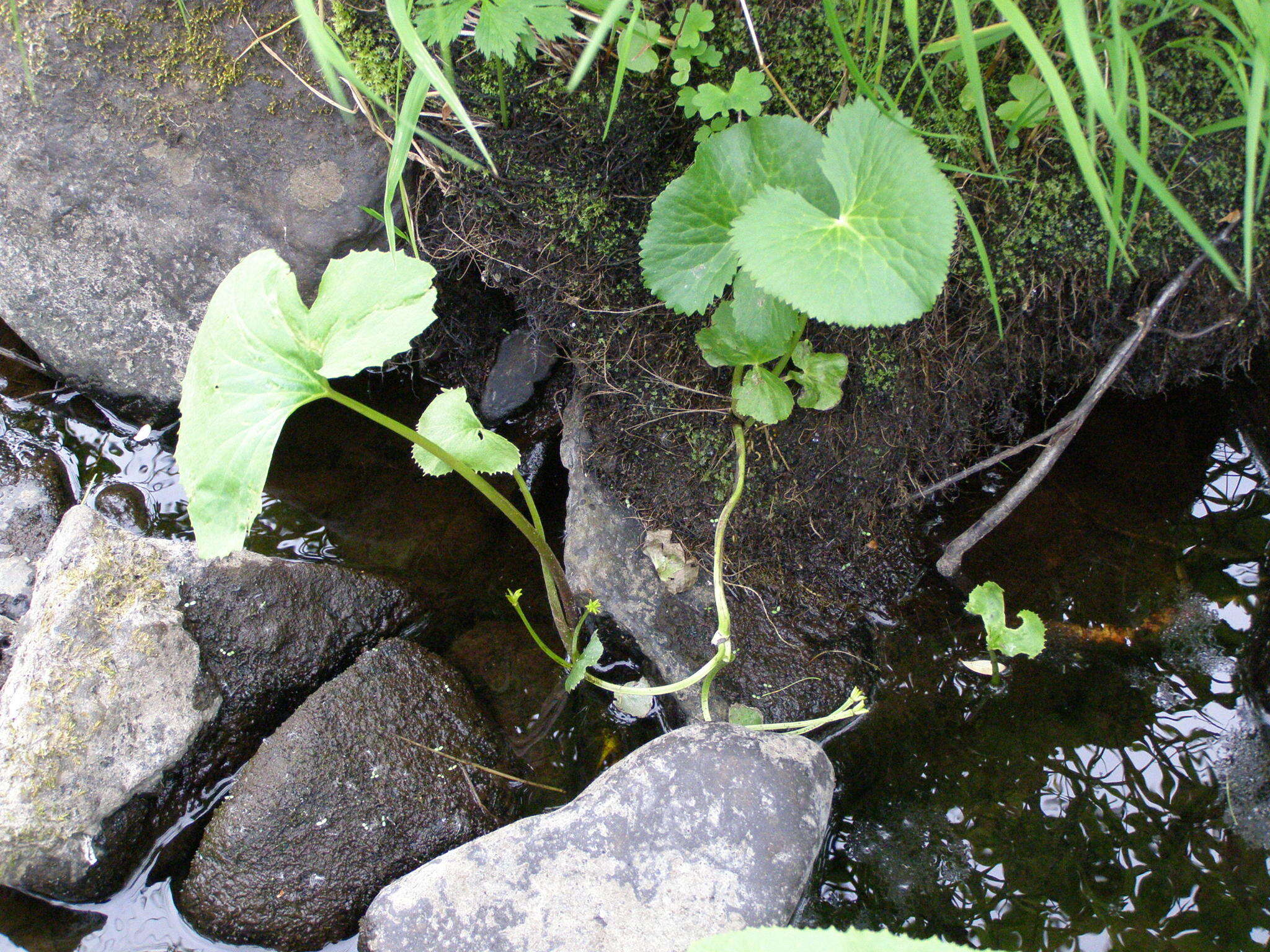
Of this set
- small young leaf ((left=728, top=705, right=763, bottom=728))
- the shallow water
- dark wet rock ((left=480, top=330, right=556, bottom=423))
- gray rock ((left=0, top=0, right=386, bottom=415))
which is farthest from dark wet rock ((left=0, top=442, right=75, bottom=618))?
the shallow water

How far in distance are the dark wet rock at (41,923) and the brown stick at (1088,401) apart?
2644 mm

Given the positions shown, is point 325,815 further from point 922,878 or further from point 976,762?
point 976,762

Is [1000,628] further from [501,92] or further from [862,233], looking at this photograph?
[501,92]

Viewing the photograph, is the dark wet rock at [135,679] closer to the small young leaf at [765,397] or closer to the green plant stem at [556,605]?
the green plant stem at [556,605]

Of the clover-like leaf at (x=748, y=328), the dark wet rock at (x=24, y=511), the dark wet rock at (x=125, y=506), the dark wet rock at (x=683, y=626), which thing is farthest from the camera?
the dark wet rock at (x=125, y=506)

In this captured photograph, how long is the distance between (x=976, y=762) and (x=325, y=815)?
5.81ft

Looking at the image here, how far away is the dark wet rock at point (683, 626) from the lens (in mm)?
2252

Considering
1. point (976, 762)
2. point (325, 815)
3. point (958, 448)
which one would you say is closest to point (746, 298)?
point (958, 448)

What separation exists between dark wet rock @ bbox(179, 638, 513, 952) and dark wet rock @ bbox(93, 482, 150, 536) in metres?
1.10

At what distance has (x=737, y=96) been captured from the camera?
5.49ft

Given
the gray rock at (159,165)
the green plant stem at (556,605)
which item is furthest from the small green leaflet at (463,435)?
the gray rock at (159,165)

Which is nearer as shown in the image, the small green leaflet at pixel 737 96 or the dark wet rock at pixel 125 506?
the small green leaflet at pixel 737 96

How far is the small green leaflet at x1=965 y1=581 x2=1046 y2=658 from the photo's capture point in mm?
2104

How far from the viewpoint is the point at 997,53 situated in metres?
1.71
